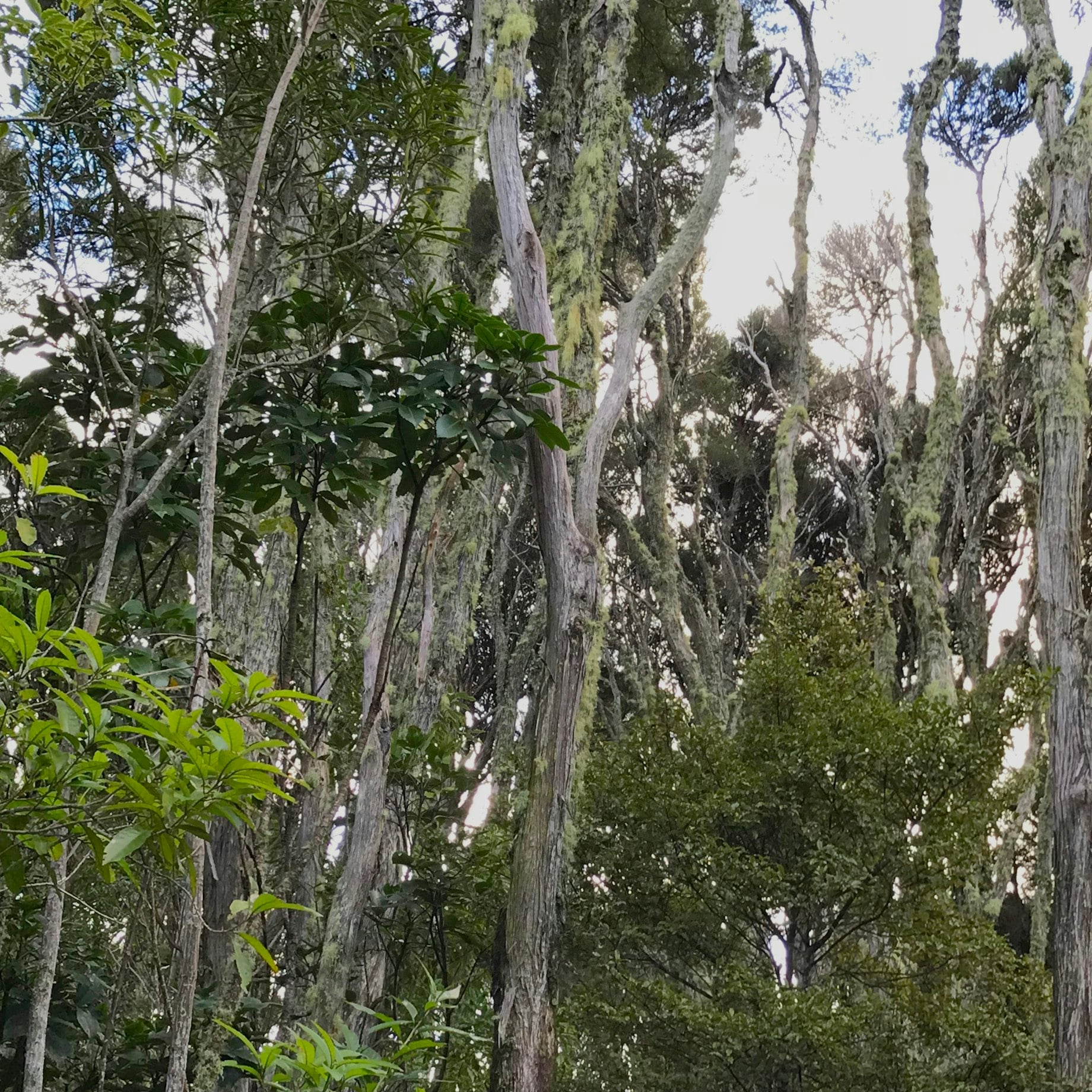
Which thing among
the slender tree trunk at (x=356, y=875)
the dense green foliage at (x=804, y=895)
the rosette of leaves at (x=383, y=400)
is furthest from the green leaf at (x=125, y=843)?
the dense green foliage at (x=804, y=895)

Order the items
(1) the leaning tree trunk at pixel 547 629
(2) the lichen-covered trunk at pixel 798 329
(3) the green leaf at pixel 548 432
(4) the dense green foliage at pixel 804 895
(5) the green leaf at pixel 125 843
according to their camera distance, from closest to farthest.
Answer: (5) the green leaf at pixel 125 843 → (3) the green leaf at pixel 548 432 → (1) the leaning tree trunk at pixel 547 629 → (4) the dense green foliage at pixel 804 895 → (2) the lichen-covered trunk at pixel 798 329

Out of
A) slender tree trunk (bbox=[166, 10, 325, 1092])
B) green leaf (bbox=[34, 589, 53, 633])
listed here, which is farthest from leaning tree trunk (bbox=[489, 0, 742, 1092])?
green leaf (bbox=[34, 589, 53, 633])

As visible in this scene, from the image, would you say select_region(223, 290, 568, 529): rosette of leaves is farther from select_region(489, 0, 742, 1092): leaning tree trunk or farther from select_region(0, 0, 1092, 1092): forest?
select_region(489, 0, 742, 1092): leaning tree trunk

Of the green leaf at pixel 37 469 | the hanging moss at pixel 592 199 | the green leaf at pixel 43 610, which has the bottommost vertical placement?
the green leaf at pixel 43 610

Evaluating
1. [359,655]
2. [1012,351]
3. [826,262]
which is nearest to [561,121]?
[359,655]

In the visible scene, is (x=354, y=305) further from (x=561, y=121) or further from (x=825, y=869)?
(x=561, y=121)

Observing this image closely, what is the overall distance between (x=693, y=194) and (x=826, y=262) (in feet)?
14.0

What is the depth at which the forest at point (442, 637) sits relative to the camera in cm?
190

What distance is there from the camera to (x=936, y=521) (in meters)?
9.50

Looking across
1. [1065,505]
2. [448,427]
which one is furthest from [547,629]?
[1065,505]

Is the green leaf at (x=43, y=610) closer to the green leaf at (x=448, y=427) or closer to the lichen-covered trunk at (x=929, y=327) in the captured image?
the green leaf at (x=448, y=427)

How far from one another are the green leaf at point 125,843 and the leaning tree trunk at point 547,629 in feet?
→ 7.64

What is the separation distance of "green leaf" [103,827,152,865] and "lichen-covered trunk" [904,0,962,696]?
28.2 feet

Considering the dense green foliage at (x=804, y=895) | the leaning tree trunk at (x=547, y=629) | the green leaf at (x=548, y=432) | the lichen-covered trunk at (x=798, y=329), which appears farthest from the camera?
the lichen-covered trunk at (x=798, y=329)
